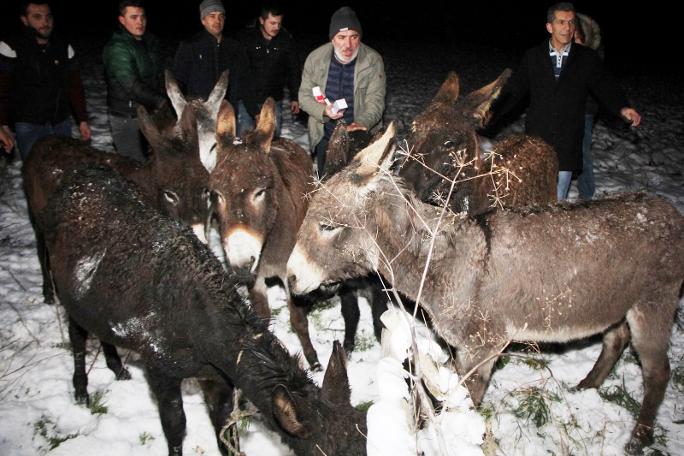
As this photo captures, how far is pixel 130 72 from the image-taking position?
18.3 ft

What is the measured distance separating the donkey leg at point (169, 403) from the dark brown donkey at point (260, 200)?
973 mm

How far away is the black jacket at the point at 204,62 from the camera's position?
596 cm

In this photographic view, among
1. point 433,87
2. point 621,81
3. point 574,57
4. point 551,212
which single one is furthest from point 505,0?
point 551,212

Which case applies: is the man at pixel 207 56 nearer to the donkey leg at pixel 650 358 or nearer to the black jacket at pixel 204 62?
the black jacket at pixel 204 62

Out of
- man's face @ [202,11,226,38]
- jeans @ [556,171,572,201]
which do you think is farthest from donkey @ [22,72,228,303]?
jeans @ [556,171,572,201]

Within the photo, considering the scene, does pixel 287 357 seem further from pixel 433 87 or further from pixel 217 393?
pixel 433 87

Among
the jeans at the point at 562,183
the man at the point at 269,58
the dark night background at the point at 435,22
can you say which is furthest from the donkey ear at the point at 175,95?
the dark night background at the point at 435,22

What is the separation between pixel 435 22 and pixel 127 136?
33.7m

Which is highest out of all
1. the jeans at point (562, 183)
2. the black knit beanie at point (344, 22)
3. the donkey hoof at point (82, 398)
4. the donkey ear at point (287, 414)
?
the black knit beanie at point (344, 22)

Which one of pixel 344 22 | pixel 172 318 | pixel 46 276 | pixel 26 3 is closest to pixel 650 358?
pixel 172 318

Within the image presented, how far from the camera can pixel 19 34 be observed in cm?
556

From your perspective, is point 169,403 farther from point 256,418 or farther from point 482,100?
point 482,100

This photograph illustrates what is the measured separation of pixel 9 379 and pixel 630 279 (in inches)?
213

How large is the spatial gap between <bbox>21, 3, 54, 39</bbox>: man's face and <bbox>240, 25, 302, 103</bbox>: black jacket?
2.41 meters
